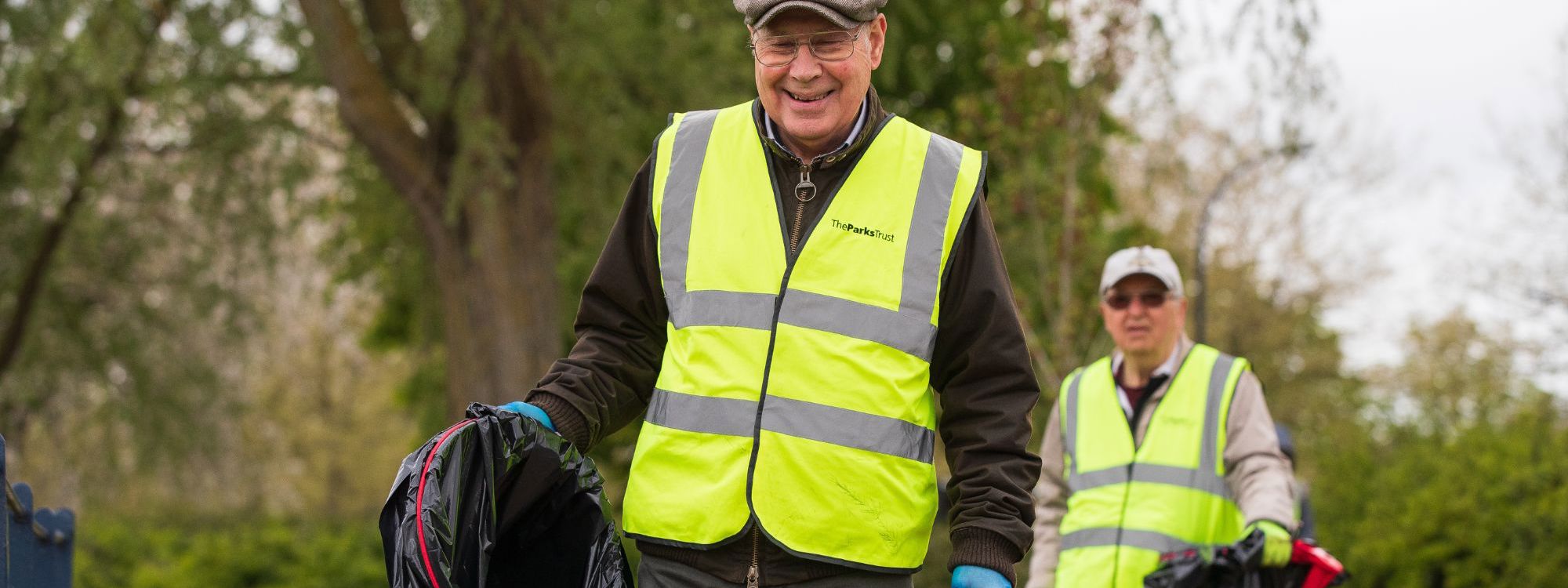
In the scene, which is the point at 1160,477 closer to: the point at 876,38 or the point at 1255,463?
the point at 1255,463

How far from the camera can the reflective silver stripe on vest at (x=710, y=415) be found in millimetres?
2898

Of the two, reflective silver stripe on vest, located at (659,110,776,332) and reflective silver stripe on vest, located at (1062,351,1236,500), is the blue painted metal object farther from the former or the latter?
reflective silver stripe on vest, located at (1062,351,1236,500)

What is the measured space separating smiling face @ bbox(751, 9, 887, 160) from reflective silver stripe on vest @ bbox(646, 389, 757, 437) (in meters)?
0.52

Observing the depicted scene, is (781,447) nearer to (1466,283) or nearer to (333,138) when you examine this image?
(333,138)

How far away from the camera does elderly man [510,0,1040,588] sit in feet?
9.48

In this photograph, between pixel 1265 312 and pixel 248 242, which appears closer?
pixel 248 242

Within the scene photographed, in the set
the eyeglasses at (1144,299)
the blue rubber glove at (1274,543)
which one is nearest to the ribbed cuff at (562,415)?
the blue rubber glove at (1274,543)

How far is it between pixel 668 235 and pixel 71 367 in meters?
14.5

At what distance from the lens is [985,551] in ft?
9.66

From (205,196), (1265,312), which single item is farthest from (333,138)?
(1265,312)

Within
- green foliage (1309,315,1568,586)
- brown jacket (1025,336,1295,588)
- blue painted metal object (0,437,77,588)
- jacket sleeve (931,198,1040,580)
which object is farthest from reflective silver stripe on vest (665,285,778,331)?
green foliage (1309,315,1568,586)

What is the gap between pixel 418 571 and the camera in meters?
2.74

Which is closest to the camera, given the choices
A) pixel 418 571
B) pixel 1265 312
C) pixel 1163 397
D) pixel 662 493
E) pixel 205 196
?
pixel 418 571

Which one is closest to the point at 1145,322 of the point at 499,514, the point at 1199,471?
the point at 1199,471
